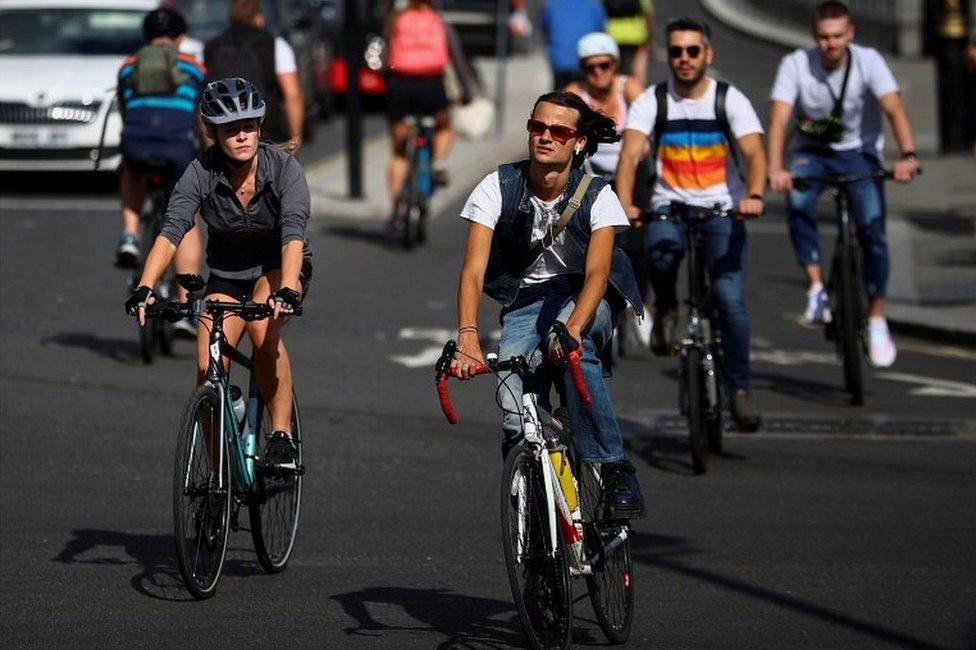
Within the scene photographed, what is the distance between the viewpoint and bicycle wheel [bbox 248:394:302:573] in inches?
311

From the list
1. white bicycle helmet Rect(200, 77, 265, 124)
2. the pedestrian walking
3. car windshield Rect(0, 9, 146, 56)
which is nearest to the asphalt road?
the pedestrian walking

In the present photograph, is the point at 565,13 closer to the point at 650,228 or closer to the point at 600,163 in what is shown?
the point at 600,163

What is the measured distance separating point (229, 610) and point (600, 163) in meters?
5.77

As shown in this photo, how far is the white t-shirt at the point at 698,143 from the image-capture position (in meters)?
10.3

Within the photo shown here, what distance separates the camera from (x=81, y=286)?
49.3 ft

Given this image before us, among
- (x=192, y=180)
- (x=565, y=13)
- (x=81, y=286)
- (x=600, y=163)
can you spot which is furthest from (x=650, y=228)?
(x=565, y=13)

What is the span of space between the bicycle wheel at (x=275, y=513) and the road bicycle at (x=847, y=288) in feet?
13.3

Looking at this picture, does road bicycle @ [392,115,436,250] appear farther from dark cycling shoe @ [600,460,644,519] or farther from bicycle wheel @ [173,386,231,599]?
dark cycling shoe @ [600,460,644,519]

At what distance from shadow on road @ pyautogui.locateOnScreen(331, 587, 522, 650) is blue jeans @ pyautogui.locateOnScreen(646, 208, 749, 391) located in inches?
115

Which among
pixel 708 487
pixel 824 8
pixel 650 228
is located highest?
pixel 824 8

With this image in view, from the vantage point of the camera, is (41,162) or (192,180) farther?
(41,162)

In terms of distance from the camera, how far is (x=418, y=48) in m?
17.3

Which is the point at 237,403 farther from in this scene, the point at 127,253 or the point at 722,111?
the point at 127,253

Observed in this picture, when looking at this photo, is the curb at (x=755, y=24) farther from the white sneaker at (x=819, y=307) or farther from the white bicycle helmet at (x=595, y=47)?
the white sneaker at (x=819, y=307)
